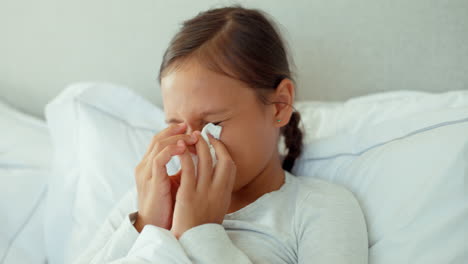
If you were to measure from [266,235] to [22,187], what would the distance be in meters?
0.74

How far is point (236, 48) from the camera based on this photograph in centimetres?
97

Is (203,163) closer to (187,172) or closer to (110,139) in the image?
(187,172)

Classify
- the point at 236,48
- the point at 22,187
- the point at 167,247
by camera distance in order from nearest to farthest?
the point at 167,247 < the point at 236,48 < the point at 22,187

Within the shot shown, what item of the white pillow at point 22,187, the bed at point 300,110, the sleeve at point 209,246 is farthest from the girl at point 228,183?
the white pillow at point 22,187

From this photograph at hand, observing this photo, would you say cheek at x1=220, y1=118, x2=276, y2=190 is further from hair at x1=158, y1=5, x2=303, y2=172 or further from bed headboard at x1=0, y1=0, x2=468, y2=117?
bed headboard at x1=0, y1=0, x2=468, y2=117

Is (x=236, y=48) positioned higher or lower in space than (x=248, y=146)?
higher

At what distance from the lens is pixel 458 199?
0.81 m

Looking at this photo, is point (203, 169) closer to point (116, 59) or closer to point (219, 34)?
point (219, 34)

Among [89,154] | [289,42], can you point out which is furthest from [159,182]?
[289,42]

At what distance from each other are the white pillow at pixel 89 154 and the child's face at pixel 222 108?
0.35 meters

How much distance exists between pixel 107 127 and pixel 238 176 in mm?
529

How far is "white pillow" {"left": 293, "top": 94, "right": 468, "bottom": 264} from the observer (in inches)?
31.7

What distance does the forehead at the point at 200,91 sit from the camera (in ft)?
3.00

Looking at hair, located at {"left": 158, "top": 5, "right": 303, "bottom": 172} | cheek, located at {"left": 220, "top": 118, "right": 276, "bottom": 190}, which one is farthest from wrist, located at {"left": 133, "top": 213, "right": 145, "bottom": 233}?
hair, located at {"left": 158, "top": 5, "right": 303, "bottom": 172}
